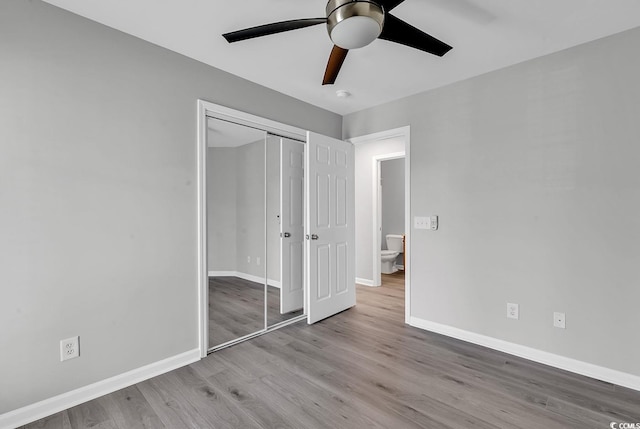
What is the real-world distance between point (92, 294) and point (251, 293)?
56.4 inches

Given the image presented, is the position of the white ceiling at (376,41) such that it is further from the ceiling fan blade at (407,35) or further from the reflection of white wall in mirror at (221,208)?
the reflection of white wall in mirror at (221,208)

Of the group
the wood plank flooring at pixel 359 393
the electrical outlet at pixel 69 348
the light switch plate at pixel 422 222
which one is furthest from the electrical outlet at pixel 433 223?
the electrical outlet at pixel 69 348

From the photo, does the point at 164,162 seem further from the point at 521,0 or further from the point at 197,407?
the point at 521,0

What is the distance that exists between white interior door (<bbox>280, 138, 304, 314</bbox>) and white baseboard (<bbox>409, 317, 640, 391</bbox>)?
1.37 meters

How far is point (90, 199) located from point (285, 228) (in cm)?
179

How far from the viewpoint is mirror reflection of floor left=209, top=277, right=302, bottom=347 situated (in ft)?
9.45

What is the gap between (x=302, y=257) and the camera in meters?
3.63

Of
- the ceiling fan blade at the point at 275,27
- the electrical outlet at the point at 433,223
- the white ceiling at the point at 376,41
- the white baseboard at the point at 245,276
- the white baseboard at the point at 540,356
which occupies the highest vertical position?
the white ceiling at the point at 376,41

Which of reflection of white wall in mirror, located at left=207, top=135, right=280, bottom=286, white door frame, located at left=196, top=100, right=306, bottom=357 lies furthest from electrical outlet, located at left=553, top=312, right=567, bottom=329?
white door frame, located at left=196, top=100, right=306, bottom=357

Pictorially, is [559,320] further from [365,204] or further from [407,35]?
[365,204]

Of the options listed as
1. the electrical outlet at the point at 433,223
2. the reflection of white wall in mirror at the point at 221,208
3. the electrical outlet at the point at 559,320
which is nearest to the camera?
the electrical outlet at the point at 559,320

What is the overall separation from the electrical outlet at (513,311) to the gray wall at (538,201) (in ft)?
0.16

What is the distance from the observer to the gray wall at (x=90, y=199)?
5.89 feet

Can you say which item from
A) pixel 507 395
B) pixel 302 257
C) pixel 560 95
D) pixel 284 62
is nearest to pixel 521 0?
pixel 560 95
